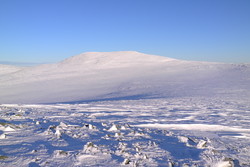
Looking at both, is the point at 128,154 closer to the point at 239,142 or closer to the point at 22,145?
the point at 22,145

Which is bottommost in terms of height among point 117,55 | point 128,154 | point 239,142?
point 239,142

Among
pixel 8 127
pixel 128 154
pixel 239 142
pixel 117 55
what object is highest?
pixel 117 55

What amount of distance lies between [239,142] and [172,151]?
2114 millimetres

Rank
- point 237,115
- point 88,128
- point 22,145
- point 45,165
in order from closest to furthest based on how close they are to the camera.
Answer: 1. point 45,165
2. point 22,145
3. point 88,128
4. point 237,115

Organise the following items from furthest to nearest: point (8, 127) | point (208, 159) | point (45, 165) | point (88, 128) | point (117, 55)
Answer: point (117, 55) < point (88, 128) < point (8, 127) < point (208, 159) < point (45, 165)

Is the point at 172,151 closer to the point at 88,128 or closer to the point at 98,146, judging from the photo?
the point at 98,146

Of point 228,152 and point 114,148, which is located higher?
point 114,148

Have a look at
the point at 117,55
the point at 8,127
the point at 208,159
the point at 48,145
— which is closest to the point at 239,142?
the point at 208,159

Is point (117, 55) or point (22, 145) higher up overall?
point (117, 55)

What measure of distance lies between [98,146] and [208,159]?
76.3 inches

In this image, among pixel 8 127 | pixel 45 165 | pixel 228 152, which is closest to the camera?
pixel 45 165

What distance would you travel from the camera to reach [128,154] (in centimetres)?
342

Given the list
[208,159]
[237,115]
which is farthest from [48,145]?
[237,115]

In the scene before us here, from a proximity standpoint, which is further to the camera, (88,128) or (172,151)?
(88,128)
